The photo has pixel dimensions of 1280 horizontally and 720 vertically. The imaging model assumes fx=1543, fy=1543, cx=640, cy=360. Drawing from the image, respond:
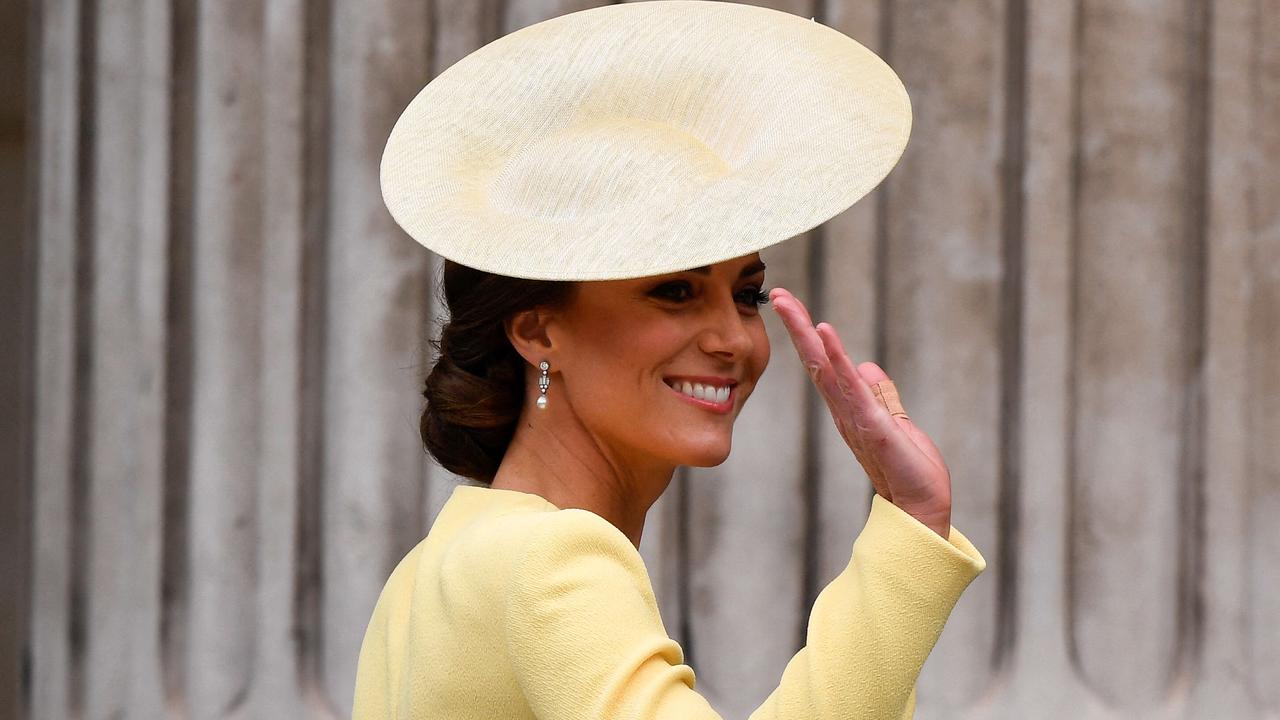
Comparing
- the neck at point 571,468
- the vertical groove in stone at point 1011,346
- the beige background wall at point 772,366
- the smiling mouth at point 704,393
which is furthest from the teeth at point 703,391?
the vertical groove in stone at point 1011,346

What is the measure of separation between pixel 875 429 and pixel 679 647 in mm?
231

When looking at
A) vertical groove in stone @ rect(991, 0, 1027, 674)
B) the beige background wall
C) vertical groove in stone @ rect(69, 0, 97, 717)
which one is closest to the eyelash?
the beige background wall

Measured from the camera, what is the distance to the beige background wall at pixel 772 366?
2.89 meters

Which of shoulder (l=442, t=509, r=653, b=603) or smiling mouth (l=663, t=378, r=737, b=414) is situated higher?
smiling mouth (l=663, t=378, r=737, b=414)

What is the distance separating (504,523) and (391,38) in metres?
1.84

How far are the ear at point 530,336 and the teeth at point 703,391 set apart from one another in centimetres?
16

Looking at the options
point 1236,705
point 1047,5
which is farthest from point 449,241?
point 1236,705

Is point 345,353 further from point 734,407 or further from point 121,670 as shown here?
point 734,407

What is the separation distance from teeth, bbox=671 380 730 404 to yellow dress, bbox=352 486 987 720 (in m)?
0.21

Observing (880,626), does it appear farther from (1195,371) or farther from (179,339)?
(179,339)

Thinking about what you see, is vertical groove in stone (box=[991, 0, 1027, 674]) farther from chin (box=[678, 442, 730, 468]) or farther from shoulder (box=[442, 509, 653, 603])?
shoulder (box=[442, 509, 653, 603])

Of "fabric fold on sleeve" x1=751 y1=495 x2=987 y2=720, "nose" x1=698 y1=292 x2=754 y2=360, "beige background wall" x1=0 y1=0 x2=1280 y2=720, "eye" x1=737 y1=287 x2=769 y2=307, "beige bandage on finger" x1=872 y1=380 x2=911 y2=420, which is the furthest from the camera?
"beige background wall" x1=0 y1=0 x2=1280 y2=720

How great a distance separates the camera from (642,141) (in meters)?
1.47

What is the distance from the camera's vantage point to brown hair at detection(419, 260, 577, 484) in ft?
5.24
